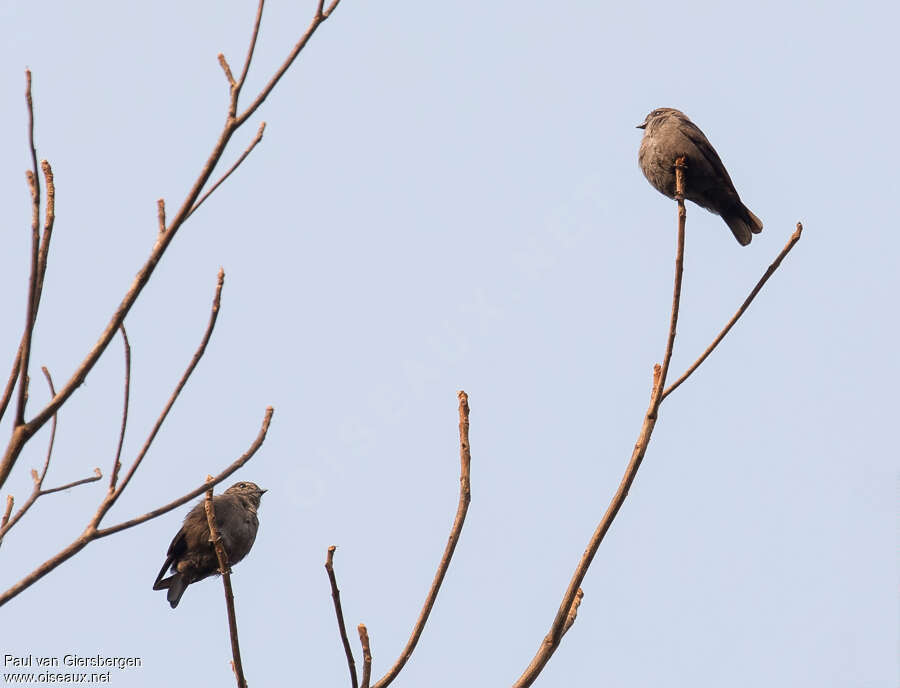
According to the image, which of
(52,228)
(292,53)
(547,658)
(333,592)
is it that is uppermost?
(292,53)

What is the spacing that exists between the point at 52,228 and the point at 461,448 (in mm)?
1285

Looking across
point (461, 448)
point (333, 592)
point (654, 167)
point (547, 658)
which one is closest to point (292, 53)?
point (461, 448)

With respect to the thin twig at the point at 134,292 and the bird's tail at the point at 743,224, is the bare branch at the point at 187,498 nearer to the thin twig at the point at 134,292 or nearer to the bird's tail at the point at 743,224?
the thin twig at the point at 134,292

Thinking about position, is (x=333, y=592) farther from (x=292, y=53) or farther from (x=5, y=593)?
(x=292, y=53)

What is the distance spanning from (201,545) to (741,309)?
5.67 metres

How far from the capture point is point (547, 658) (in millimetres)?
3205

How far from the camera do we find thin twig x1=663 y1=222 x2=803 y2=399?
12.0 feet

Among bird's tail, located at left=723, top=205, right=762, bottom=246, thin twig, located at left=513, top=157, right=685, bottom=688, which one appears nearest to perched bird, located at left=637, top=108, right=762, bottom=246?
bird's tail, located at left=723, top=205, right=762, bottom=246

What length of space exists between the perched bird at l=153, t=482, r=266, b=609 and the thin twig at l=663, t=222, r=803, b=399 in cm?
532

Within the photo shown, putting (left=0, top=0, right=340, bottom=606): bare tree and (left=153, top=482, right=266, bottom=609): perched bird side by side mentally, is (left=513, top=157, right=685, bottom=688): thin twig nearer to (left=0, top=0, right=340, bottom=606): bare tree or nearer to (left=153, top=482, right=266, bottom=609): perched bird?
(left=0, top=0, right=340, bottom=606): bare tree

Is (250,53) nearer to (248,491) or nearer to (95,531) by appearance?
(95,531)

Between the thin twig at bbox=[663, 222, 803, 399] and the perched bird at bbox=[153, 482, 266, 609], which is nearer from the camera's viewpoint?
the thin twig at bbox=[663, 222, 803, 399]

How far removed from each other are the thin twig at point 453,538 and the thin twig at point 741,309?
0.81 metres

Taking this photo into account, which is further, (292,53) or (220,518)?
(220,518)
